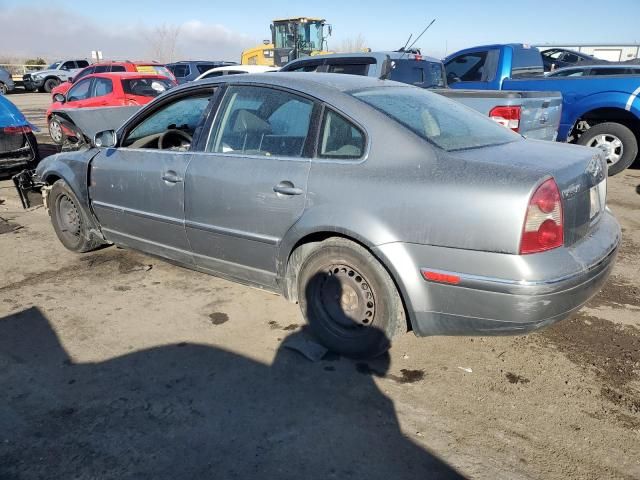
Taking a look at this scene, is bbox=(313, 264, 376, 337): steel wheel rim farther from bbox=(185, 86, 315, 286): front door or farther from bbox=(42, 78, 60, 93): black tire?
bbox=(42, 78, 60, 93): black tire

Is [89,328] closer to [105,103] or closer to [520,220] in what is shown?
[520,220]

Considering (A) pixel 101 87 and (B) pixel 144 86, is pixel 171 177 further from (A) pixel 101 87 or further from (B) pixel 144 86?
(A) pixel 101 87

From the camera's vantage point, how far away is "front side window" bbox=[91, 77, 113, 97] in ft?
36.2

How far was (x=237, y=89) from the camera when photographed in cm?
354

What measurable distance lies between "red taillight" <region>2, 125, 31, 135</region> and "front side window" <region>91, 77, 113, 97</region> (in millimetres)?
3835

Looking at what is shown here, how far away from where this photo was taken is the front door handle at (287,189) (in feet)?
10.0

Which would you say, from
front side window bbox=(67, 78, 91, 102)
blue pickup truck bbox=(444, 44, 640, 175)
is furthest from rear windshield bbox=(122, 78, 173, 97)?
blue pickup truck bbox=(444, 44, 640, 175)

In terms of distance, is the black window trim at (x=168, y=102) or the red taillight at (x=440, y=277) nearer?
the red taillight at (x=440, y=277)

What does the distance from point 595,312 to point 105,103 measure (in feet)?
33.8

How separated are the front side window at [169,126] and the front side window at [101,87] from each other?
24.2 ft

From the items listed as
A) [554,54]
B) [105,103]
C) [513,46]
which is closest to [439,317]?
[513,46]

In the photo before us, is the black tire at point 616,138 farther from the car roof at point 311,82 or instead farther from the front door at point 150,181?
the front door at point 150,181

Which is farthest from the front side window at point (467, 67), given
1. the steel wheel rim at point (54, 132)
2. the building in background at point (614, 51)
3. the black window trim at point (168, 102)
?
the building in background at point (614, 51)

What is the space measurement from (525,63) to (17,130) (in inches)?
325
